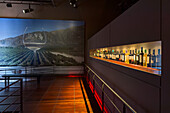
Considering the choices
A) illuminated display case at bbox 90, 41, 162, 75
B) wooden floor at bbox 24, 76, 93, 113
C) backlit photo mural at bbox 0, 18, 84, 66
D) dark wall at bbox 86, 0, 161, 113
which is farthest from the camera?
backlit photo mural at bbox 0, 18, 84, 66

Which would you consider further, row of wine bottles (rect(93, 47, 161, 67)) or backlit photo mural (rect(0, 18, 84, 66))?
backlit photo mural (rect(0, 18, 84, 66))

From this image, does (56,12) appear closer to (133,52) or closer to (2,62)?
(2,62)

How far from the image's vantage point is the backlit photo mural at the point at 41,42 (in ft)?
17.6

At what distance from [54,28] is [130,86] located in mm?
4899

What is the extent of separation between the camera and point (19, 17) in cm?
537

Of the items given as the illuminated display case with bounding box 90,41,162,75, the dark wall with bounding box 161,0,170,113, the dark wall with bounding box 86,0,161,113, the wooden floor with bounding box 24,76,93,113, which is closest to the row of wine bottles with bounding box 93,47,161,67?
the illuminated display case with bounding box 90,41,162,75

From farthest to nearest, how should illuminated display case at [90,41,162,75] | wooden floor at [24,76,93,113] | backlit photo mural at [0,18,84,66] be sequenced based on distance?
backlit photo mural at [0,18,84,66] < wooden floor at [24,76,93,113] < illuminated display case at [90,41,162,75]

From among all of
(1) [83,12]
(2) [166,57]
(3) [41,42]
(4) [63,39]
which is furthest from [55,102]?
(1) [83,12]

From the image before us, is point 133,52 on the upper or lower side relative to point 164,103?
upper

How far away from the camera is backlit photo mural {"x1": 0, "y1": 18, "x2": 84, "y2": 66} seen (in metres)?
5.38

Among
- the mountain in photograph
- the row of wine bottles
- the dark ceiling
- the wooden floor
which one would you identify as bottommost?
the wooden floor

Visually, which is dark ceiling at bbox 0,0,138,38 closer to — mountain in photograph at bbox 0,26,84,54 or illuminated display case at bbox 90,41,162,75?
mountain in photograph at bbox 0,26,84,54

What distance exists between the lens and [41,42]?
220 inches

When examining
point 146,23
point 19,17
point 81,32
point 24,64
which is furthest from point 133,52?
point 19,17
